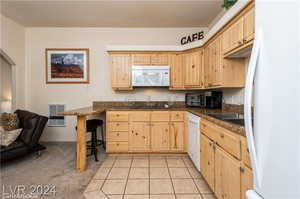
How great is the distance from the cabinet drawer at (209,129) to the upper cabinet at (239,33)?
3.12ft

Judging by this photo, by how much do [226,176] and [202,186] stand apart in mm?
746

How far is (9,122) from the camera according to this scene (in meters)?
2.89

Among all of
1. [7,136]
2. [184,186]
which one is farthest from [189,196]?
[7,136]

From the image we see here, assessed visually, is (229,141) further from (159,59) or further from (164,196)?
(159,59)

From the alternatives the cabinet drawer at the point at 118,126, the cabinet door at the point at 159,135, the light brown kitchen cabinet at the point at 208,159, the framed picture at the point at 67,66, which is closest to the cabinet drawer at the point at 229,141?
the light brown kitchen cabinet at the point at 208,159

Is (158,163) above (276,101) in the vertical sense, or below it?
below

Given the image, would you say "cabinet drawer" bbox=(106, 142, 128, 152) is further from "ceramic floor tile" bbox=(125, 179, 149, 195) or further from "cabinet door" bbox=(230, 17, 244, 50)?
"cabinet door" bbox=(230, 17, 244, 50)

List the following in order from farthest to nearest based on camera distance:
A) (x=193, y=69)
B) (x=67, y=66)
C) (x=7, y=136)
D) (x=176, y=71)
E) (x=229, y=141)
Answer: (x=67, y=66), (x=176, y=71), (x=193, y=69), (x=7, y=136), (x=229, y=141)

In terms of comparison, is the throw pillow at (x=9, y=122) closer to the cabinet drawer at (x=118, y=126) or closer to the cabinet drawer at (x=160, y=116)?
the cabinet drawer at (x=118, y=126)

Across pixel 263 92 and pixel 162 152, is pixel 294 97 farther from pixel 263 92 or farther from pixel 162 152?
pixel 162 152

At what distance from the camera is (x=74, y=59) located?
3.82 meters

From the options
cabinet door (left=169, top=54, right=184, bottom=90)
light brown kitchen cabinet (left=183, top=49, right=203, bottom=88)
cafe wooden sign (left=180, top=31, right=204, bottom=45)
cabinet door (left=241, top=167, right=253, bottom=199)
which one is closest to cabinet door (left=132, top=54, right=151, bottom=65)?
cabinet door (left=169, top=54, right=184, bottom=90)

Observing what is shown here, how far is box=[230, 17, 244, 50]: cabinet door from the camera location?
1.79 metres

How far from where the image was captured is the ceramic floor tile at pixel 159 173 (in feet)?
7.76
